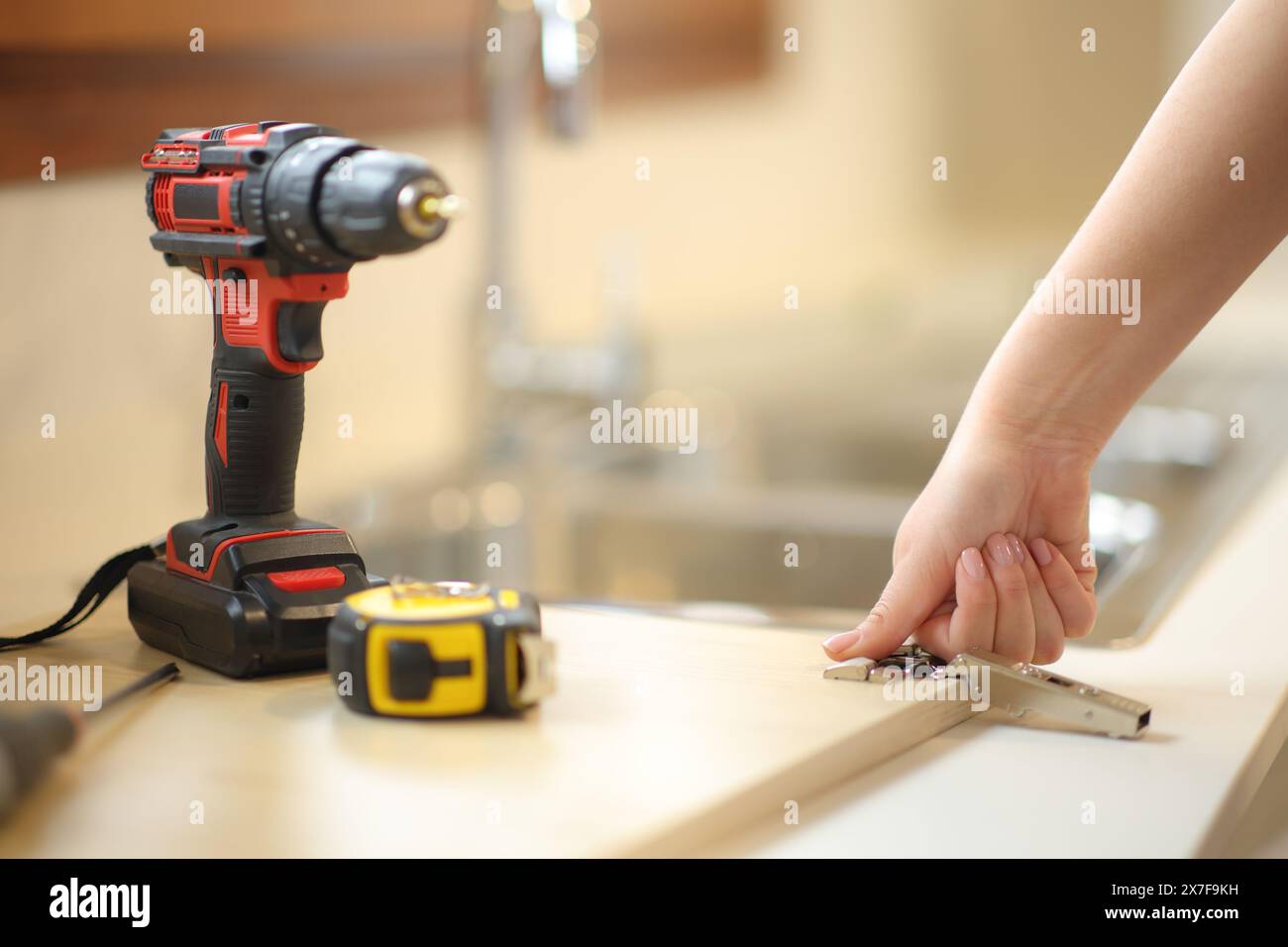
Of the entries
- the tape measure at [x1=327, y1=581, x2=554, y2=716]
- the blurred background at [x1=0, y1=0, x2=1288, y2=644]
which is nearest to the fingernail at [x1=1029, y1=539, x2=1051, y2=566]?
the blurred background at [x1=0, y1=0, x2=1288, y2=644]

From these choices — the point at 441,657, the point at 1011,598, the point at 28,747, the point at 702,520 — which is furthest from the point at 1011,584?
the point at 702,520

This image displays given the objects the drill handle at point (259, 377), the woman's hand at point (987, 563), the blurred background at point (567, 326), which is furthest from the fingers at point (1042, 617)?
the drill handle at point (259, 377)

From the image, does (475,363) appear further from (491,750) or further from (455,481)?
(491,750)

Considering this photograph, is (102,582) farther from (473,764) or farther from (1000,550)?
(1000,550)

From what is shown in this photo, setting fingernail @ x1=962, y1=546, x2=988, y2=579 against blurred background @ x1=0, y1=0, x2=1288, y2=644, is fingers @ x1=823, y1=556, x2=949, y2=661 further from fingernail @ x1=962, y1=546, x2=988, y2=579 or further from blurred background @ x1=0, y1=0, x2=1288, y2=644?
blurred background @ x1=0, y1=0, x2=1288, y2=644

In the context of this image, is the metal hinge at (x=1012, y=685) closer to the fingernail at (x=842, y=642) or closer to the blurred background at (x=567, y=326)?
the fingernail at (x=842, y=642)

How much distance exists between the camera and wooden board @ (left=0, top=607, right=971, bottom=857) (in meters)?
0.50

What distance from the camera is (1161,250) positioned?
2.08 feet

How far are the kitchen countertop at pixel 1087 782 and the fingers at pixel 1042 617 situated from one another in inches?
1.3

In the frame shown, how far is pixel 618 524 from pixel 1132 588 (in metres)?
0.67

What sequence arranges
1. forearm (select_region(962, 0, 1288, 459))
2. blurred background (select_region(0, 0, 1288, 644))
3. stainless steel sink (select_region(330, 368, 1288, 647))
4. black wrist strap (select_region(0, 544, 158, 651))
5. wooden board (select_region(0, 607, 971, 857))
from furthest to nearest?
stainless steel sink (select_region(330, 368, 1288, 647)), blurred background (select_region(0, 0, 1288, 644)), black wrist strap (select_region(0, 544, 158, 651)), forearm (select_region(962, 0, 1288, 459)), wooden board (select_region(0, 607, 971, 857))

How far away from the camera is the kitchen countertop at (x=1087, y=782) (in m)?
0.52

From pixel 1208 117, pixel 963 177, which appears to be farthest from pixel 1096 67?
pixel 1208 117

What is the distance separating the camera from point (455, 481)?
145 cm
